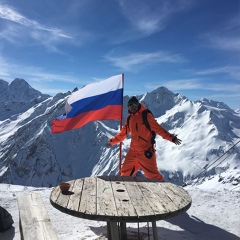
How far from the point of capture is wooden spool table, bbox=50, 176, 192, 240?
401cm

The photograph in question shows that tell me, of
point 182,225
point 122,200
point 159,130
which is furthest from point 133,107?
point 122,200

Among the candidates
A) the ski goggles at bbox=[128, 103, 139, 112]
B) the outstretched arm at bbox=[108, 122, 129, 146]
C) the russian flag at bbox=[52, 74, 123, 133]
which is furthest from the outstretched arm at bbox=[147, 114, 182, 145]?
the russian flag at bbox=[52, 74, 123, 133]

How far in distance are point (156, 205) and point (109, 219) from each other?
795 mm

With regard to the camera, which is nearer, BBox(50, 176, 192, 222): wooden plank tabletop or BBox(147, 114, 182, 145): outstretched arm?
BBox(50, 176, 192, 222): wooden plank tabletop

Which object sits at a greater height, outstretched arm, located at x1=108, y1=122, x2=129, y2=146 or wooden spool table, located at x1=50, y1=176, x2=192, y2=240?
outstretched arm, located at x1=108, y1=122, x2=129, y2=146

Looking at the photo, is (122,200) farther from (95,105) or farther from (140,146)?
(95,105)

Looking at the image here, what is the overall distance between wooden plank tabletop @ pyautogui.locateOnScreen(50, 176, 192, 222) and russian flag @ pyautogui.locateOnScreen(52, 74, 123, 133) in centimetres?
354

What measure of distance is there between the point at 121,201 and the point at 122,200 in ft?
0.17

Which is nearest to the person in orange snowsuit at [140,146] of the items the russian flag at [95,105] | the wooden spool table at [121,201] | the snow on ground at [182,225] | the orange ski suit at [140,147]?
the orange ski suit at [140,147]

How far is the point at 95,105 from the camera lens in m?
9.35

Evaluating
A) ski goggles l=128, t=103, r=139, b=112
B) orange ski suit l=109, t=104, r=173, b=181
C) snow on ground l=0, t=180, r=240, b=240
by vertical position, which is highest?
ski goggles l=128, t=103, r=139, b=112

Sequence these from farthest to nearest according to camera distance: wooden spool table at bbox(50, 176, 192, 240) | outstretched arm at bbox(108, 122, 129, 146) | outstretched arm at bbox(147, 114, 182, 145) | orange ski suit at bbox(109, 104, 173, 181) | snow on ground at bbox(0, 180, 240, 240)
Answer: outstretched arm at bbox(108, 122, 129, 146) → orange ski suit at bbox(109, 104, 173, 181) → outstretched arm at bbox(147, 114, 182, 145) → snow on ground at bbox(0, 180, 240, 240) → wooden spool table at bbox(50, 176, 192, 240)

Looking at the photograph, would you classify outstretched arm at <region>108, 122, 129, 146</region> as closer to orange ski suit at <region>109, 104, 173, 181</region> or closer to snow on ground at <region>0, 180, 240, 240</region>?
orange ski suit at <region>109, 104, 173, 181</region>

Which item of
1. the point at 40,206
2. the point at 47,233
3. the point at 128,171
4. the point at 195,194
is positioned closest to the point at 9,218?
the point at 40,206
